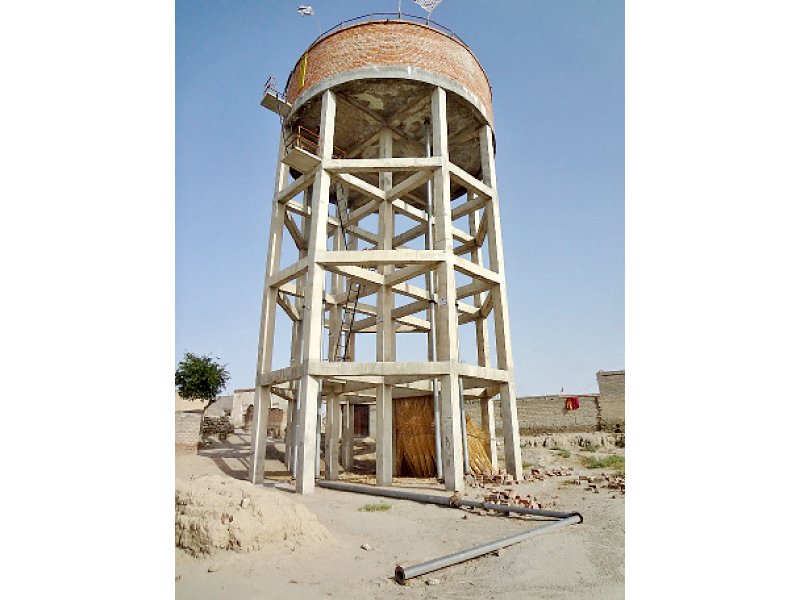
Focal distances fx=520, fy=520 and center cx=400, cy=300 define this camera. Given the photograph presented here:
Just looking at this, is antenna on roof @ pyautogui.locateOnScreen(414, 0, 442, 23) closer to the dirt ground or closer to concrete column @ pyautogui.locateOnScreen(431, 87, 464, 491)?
concrete column @ pyautogui.locateOnScreen(431, 87, 464, 491)

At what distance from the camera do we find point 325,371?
1310 centimetres

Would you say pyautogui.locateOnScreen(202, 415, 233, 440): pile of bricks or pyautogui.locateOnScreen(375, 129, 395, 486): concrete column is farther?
pyautogui.locateOnScreen(202, 415, 233, 440): pile of bricks

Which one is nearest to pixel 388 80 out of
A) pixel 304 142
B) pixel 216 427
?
pixel 304 142

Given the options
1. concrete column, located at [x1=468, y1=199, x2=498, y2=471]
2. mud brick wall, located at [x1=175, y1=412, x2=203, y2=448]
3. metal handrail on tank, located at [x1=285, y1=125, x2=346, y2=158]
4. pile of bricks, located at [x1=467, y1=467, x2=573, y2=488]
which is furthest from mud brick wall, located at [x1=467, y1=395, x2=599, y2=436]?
metal handrail on tank, located at [x1=285, y1=125, x2=346, y2=158]

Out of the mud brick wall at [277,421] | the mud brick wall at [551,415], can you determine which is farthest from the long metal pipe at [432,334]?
the mud brick wall at [277,421]

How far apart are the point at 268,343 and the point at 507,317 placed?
7357mm

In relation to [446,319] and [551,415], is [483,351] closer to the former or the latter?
[446,319]

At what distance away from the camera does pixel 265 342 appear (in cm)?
1566

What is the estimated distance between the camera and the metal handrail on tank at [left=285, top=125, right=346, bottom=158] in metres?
15.5

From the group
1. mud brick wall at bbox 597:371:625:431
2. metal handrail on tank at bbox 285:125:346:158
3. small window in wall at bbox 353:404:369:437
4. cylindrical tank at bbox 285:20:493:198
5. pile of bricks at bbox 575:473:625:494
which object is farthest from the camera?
small window in wall at bbox 353:404:369:437

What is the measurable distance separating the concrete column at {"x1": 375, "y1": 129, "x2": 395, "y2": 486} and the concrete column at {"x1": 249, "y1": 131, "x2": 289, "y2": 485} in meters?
3.22

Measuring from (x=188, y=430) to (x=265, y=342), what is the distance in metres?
6.25
